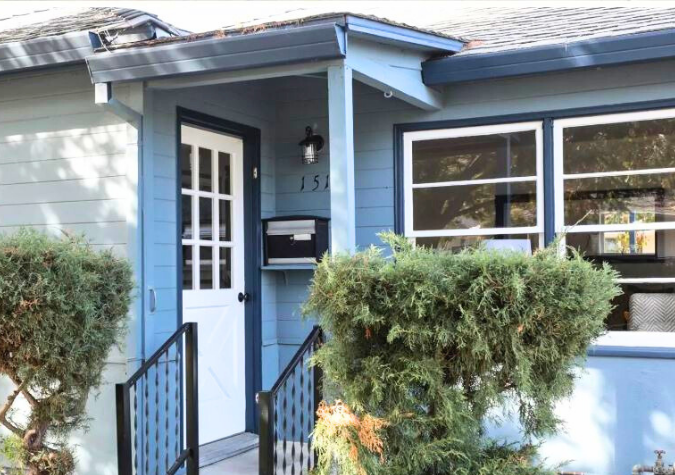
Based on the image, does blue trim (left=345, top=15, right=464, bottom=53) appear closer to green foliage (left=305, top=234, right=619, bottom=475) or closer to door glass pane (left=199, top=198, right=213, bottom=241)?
green foliage (left=305, top=234, right=619, bottom=475)

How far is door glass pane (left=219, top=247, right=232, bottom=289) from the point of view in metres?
5.16

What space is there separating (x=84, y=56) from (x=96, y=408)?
2126mm

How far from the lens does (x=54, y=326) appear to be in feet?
11.8

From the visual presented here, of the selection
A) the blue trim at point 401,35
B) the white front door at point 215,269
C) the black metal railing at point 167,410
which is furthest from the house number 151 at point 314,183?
the black metal railing at point 167,410

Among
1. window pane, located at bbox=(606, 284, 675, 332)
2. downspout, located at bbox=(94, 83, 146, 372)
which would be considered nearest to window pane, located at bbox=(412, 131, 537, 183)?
window pane, located at bbox=(606, 284, 675, 332)

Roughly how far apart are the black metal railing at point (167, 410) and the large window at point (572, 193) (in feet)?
5.61

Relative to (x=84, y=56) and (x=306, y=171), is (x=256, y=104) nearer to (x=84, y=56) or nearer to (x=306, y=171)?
(x=306, y=171)

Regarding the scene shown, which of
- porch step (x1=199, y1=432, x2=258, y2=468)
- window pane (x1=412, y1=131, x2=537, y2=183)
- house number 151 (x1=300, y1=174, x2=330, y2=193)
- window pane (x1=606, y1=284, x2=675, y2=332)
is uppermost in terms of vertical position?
window pane (x1=412, y1=131, x2=537, y2=183)

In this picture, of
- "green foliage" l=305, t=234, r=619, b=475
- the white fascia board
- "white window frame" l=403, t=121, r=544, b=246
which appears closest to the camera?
"green foliage" l=305, t=234, r=619, b=475

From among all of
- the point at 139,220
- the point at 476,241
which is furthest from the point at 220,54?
the point at 476,241

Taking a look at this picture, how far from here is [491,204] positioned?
4.86 meters

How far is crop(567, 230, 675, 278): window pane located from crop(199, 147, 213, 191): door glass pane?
94.5 inches

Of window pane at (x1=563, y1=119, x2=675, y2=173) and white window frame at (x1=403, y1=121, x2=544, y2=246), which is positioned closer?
window pane at (x1=563, y1=119, x2=675, y2=173)

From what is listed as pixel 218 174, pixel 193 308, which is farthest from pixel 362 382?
pixel 218 174
